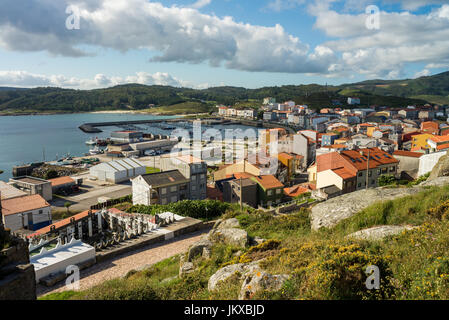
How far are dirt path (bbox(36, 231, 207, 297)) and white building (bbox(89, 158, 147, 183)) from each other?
80.6 feet

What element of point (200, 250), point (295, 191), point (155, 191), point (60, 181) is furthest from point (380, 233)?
point (60, 181)

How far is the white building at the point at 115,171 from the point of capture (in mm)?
35344

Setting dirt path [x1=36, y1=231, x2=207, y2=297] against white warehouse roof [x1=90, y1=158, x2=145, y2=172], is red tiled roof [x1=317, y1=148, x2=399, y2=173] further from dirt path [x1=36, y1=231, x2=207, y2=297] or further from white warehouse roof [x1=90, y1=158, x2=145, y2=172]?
white warehouse roof [x1=90, y1=158, x2=145, y2=172]

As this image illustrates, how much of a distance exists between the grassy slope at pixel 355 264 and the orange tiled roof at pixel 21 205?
15619 millimetres

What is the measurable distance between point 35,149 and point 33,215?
5432cm

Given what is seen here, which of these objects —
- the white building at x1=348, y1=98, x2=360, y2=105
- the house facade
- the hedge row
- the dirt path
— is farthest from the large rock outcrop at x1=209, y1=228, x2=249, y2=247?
the white building at x1=348, y1=98, x2=360, y2=105

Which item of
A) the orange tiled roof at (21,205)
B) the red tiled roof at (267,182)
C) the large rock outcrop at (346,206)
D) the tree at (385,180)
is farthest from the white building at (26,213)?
the tree at (385,180)

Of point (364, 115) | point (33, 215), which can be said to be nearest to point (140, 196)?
point (33, 215)

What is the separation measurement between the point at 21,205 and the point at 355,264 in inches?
931

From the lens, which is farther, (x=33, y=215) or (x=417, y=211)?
(x=33, y=215)

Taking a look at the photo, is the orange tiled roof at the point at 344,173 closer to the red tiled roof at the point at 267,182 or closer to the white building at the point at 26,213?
the red tiled roof at the point at 267,182

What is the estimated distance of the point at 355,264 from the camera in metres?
4.60

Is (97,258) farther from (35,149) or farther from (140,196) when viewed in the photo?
(35,149)

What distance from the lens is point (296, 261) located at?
5.49 metres
